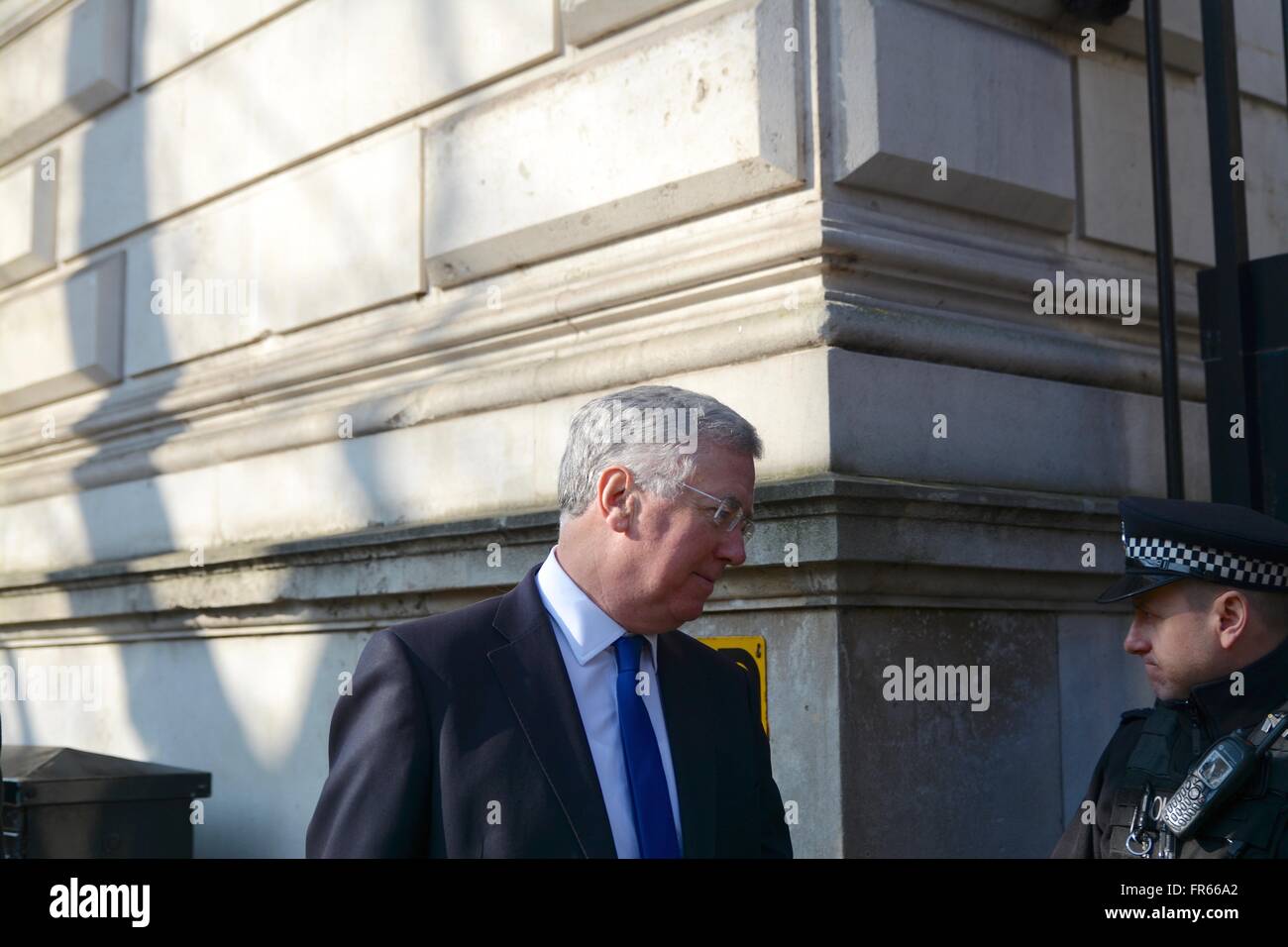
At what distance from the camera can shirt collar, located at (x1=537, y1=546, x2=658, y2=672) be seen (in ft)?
9.02

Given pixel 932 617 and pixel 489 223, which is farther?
pixel 489 223

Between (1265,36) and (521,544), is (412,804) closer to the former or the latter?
(521,544)

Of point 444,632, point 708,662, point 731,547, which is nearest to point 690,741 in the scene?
point 708,662

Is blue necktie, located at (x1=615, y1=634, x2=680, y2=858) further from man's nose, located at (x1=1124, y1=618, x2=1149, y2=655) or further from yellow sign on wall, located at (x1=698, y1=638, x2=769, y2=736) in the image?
yellow sign on wall, located at (x1=698, y1=638, x2=769, y2=736)

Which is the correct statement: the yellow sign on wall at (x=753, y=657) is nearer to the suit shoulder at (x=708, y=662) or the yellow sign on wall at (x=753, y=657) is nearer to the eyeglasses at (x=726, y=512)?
the suit shoulder at (x=708, y=662)

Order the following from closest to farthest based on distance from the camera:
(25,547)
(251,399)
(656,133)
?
(656,133) → (251,399) → (25,547)

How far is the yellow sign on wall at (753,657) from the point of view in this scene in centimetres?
421

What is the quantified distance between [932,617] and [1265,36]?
2939 mm

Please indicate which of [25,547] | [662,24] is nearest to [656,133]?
→ [662,24]

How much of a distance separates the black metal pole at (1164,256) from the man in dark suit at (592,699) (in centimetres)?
216

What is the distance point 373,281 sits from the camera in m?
5.86

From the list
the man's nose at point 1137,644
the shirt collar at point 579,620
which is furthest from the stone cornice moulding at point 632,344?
the shirt collar at point 579,620

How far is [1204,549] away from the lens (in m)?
3.18
